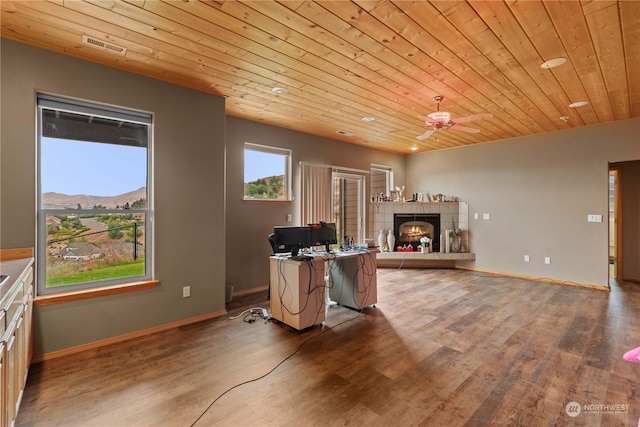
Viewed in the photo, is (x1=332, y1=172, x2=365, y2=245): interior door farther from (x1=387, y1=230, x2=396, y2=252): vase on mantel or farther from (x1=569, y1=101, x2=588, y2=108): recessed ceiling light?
(x1=569, y1=101, x2=588, y2=108): recessed ceiling light

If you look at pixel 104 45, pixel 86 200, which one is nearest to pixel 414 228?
pixel 86 200

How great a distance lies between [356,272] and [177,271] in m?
2.13

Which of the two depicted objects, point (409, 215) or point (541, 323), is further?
point (409, 215)

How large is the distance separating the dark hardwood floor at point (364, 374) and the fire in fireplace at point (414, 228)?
121 inches

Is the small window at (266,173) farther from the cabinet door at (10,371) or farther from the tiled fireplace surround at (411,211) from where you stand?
the cabinet door at (10,371)

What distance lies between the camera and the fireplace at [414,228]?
676 centimetres

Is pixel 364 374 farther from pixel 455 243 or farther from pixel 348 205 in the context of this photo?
pixel 455 243

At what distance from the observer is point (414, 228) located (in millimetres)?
6859

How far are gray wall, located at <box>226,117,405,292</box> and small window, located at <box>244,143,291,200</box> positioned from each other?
11 cm

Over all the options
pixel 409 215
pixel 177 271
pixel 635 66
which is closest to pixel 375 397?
pixel 177 271

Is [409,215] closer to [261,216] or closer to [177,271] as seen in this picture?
[261,216]

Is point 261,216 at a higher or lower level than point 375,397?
higher

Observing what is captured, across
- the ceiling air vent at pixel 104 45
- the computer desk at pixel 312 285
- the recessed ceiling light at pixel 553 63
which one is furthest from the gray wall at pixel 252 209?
the recessed ceiling light at pixel 553 63

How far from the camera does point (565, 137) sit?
5207mm
